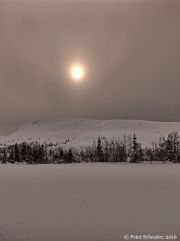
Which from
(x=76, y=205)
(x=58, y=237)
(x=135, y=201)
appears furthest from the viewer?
(x=135, y=201)

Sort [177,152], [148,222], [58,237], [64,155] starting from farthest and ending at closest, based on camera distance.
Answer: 1. [64,155]
2. [177,152]
3. [148,222]
4. [58,237]

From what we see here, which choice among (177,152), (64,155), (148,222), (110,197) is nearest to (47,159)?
(64,155)

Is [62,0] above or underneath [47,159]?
above

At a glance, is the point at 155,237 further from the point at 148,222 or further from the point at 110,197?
the point at 110,197

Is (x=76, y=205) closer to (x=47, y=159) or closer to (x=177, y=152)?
(x=177, y=152)

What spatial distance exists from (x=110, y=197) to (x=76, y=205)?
2552 mm

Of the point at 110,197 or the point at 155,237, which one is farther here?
the point at 110,197

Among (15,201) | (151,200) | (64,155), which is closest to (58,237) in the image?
(15,201)

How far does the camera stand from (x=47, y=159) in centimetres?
6084

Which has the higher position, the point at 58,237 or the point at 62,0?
the point at 62,0

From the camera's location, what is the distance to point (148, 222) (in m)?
9.23

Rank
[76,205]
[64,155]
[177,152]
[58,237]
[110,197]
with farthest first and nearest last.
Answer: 1. [64,155]
2. [177,152]
3. [110,197]
4. [76,205]
5. [58,237]

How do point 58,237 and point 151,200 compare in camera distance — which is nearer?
point 58,237

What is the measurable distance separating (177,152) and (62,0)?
46094 mm
